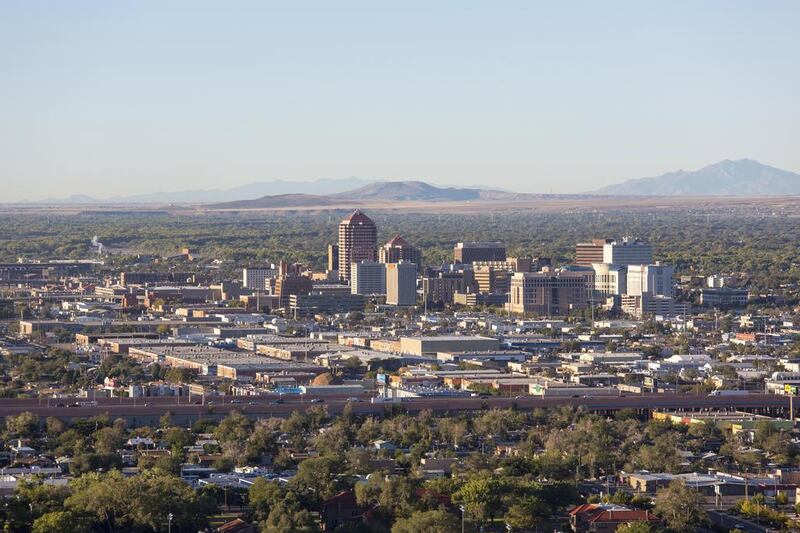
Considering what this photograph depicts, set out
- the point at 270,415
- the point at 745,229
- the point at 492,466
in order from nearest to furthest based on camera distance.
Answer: the point at 492,466, the point at 270,415, the point at 745,229

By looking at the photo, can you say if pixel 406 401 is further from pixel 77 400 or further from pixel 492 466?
pixel 492 466

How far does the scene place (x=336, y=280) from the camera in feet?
345

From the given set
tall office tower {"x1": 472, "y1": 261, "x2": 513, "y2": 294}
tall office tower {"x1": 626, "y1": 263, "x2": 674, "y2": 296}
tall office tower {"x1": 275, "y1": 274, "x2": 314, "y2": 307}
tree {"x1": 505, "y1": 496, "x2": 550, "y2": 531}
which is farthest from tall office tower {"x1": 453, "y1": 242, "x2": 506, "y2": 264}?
tree {"x1": 505, "y1": 496, "x2": 550, "y2": 531}

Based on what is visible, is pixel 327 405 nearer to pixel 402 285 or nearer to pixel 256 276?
pixel 402 285

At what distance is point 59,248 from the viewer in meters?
143

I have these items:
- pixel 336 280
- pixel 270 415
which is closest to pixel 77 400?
pixel 270 415

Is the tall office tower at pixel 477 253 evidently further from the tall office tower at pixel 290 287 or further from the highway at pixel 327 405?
the highway at pixel 327 405

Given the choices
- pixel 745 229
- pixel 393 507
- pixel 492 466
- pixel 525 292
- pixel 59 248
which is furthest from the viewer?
pixel 745 229

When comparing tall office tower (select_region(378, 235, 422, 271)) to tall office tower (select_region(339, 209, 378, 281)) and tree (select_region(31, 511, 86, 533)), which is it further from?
tree (select_region(31, 511, 86, 533))

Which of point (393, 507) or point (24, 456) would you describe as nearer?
point (393, 507)

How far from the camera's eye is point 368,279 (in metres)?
A: 98.4

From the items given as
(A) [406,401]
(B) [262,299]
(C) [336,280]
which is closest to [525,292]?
(B) [262,299]

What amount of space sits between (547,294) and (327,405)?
42.6 meters

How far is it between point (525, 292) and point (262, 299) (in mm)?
11054
